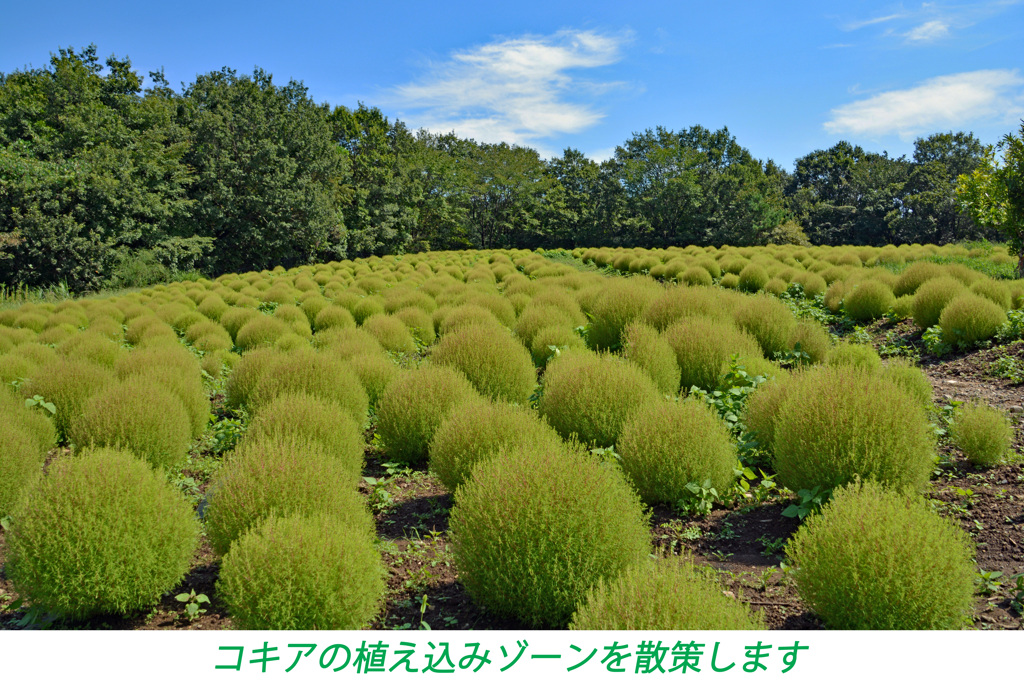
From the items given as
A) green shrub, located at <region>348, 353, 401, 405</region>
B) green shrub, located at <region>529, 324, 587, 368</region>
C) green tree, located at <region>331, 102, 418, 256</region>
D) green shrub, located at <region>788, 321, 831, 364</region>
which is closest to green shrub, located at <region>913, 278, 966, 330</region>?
green shrub, located at <region>788, 321, 831, 364</region>

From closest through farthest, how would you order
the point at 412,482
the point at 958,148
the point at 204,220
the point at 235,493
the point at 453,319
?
the point at 235,493 → the point at 412,482 → the point at 453,319 → the point at 204,220 → the point at 958,148

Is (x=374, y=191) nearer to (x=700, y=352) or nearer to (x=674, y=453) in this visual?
(x=700, y=352)

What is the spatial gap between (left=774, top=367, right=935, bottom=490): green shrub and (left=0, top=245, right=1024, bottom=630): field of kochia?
0.02m

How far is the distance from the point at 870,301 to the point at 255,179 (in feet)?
118

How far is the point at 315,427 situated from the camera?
4730 mm

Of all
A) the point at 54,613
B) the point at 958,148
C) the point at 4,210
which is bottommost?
the point at 54,613

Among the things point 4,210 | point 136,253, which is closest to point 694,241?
point 136,253

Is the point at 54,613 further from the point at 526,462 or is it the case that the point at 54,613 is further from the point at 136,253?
the point at 136,253

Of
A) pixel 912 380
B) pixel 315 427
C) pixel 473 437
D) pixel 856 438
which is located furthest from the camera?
pixel 912 380

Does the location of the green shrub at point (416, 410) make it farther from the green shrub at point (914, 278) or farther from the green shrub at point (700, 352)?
the green shrub at point (914, 278)

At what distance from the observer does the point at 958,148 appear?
6950 cm

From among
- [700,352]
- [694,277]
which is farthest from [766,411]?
[694,277]

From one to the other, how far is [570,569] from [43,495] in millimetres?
3040

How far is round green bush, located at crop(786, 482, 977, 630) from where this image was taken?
2676 mm
